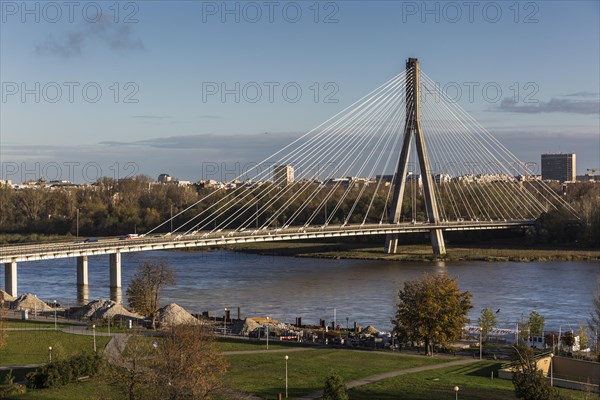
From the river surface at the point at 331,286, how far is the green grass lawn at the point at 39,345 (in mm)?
8152

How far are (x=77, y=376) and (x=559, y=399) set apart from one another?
10.2 m

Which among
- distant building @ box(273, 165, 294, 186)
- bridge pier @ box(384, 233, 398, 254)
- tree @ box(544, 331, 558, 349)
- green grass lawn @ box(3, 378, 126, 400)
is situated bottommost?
Result: green grass lawn @ box(3, 378, 126, 400)

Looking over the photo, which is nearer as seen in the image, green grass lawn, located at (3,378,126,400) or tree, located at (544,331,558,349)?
green grass lawn, located at (3,378,126,400)

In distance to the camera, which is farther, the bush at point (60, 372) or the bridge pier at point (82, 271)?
the bridge pier at point (82, 271)

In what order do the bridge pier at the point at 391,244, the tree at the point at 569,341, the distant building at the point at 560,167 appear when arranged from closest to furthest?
the tree at the point at 569,341 → the bridge pier at the point at 391,244 → the distant building at the point at 560,167

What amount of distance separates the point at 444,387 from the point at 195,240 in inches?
1161

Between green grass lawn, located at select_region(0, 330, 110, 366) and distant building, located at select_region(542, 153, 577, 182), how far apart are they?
156456 millimetres

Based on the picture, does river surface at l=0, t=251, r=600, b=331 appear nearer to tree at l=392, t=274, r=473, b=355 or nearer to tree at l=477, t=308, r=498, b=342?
tree at l=477, t=308, r=498, b=342

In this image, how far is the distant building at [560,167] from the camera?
174m

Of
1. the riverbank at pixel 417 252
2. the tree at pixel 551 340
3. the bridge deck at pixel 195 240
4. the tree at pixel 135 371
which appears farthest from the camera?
the riverbank at pixel 417 252

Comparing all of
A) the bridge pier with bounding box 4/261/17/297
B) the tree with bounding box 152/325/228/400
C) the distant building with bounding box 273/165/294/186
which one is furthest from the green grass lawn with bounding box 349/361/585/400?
the distant building with bounding box 273/165/294/186

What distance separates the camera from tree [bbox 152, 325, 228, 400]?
50.0 ft

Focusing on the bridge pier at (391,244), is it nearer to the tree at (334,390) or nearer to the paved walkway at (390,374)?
the paved walkway at (390,374)

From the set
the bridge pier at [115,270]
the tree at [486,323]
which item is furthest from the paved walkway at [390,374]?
the bridge pier at [115,270]
